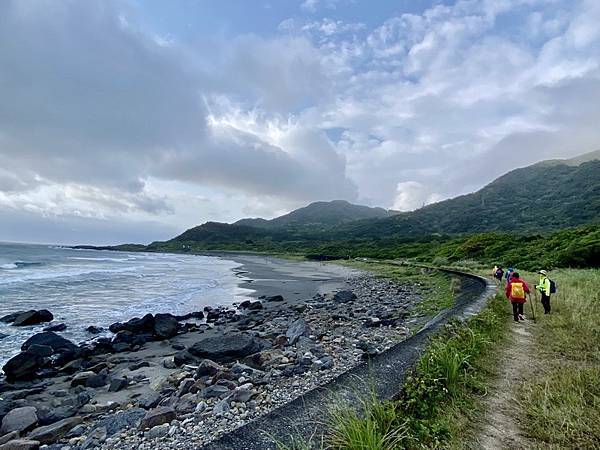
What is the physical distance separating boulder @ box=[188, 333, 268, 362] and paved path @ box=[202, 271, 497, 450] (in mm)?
5075

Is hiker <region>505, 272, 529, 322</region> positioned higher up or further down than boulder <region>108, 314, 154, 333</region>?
higher up

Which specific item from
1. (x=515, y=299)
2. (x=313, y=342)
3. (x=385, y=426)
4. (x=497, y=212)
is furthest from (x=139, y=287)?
(x=497, y=212)

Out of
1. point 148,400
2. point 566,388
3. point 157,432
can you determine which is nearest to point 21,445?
point 148,400

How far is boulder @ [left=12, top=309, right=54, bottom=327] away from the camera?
16.5 m

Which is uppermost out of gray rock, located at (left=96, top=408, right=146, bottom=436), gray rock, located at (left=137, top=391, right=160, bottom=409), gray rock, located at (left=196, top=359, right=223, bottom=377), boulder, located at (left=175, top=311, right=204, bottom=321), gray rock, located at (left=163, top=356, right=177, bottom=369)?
gray rock, located at (left=196, top=359, right=223, bottom=377)

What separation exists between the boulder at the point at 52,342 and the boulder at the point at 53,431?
6441mm

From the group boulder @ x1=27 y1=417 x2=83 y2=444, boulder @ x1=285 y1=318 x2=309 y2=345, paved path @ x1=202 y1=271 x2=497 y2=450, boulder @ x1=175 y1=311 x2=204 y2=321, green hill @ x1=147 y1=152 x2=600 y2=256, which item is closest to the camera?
paved path @ x1=202 y1=271 x2=497 y2=450

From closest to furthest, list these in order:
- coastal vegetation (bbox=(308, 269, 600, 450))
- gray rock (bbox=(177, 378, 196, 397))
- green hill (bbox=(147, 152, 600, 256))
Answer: coastal vegetation (bbox=(308, 269, 600, 450)), gray rock (bbox=(177, 378, 196, 397)), green hill (bbox=(147, 152, 600, 256))

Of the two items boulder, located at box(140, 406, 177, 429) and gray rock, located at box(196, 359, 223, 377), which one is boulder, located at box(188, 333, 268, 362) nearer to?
gray rock, located at box(196, 359, 223, 377)

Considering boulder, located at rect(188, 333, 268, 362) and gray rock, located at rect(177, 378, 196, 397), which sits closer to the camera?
gray rock, located at rect(177, 378, 196, 397)

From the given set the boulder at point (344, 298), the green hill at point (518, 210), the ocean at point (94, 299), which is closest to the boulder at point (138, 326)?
the ocean at point (94, 299)

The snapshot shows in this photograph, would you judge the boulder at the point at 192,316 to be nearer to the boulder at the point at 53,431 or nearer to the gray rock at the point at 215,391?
the boulder at the point at 53,431

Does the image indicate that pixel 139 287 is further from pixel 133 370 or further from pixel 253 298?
pixel 133 370

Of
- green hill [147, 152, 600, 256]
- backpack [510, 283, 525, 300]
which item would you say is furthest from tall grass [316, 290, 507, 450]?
green hill [147, 152, 600, 256]
